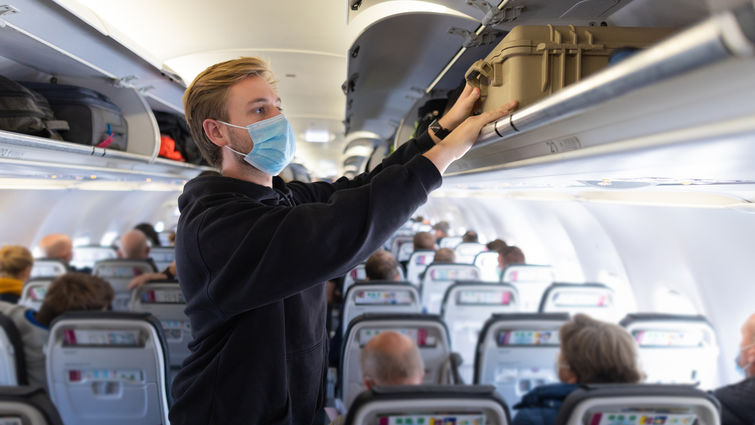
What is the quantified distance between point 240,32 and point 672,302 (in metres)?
5.26

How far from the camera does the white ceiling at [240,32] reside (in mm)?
4453

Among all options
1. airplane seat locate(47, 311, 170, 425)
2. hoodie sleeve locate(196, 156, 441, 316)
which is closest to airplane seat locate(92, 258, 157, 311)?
airplane seat locate(47, 311, 170, 425)

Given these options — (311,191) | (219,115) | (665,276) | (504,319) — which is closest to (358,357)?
(504,319)

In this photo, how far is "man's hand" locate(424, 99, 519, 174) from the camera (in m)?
1.53

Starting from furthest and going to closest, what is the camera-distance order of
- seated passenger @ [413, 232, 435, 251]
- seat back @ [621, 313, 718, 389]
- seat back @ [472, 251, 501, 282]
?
seated passenger @ [413, 232, 435, 251]
seat back @ [472, 251, 501, 282]
seat back @ [621, 313, 718, 389]

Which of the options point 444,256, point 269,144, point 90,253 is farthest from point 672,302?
point 90,253

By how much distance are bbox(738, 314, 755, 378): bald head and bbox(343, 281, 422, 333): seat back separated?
2390 millimetres

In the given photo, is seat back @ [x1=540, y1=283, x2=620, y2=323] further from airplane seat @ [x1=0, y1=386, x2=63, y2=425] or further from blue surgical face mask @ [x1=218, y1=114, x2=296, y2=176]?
airplane seat @ [x1=0, y1=386, x2=63, y2=425]

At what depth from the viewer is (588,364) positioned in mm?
2738

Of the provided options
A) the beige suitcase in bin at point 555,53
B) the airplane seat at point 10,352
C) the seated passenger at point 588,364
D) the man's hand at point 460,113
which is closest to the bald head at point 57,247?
the airplane seat at point 10,352

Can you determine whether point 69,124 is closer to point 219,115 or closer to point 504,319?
point 219,115

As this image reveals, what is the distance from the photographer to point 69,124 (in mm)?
3787

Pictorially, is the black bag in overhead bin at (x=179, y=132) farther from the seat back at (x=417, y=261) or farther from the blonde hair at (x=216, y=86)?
the blonde hair at (x=216, y=86)

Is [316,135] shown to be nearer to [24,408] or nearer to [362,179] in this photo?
[362,179]
